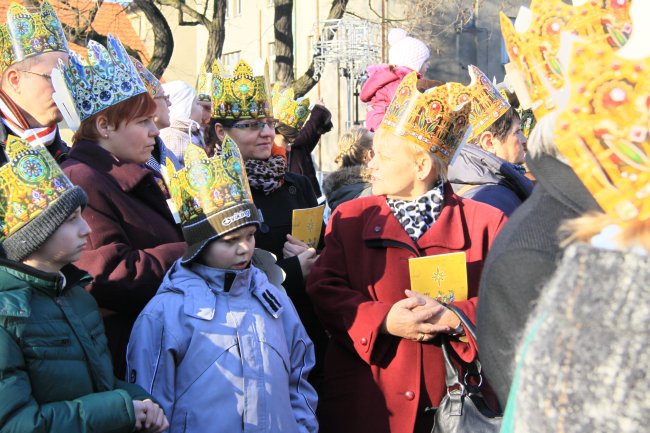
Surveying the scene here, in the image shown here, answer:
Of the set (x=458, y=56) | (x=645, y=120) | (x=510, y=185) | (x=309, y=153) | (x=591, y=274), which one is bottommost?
(x=458, y=56)

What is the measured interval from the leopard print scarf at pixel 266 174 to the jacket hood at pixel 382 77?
1.57 meters

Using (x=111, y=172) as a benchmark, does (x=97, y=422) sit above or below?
below

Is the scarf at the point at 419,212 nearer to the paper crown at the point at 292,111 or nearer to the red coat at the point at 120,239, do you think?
the red coat at the point at 120,239

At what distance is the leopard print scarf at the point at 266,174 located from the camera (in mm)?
4520

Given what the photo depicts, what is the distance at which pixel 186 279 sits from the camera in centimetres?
345

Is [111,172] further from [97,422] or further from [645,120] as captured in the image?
[645,120]

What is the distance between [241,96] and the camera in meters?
4.88

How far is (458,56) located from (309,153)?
2023cm

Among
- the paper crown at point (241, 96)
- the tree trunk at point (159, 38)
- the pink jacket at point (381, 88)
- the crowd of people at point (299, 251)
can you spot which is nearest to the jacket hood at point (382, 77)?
the pink jacket at point (381, 88)

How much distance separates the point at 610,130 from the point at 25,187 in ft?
6.88

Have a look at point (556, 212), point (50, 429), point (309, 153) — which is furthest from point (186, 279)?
point (309, 153)

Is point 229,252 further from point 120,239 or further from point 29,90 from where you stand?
point 29,90

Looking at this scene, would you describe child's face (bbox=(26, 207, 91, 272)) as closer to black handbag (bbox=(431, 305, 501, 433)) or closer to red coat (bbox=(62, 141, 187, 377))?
red coat (bbox=(62, 141, 187, 377))

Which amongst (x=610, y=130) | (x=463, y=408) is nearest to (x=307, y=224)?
(x=463, y=408)
